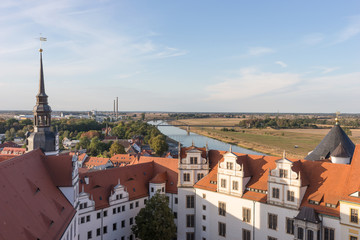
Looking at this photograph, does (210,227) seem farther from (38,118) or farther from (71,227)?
(38,118)

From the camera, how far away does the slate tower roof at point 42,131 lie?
3136cm

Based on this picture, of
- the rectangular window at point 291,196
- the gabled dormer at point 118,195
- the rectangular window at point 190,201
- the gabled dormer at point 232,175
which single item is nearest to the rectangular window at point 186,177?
the rectangular window at point 190,201

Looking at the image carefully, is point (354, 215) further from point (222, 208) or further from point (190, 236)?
point (190, 236)

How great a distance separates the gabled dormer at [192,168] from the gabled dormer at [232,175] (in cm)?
316

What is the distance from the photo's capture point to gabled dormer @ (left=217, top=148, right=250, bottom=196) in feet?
101

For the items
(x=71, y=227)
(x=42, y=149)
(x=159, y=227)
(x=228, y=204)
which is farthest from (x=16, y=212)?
(x=228, y=204)

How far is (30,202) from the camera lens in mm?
20656

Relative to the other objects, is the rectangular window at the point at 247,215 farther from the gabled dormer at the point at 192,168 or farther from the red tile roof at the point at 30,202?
the red tile roof at the point at 30,202

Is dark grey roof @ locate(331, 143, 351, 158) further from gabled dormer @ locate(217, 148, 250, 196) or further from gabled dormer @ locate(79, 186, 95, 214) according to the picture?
gabled dormer @ locate(79, 186, 95, 214)

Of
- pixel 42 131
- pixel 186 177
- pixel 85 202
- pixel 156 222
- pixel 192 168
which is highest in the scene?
pixel 42 131

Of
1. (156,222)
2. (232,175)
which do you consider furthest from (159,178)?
(232,175)

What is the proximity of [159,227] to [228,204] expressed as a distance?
7.46 meters

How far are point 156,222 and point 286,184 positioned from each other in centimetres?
1317

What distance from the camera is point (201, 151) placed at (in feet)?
118
